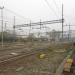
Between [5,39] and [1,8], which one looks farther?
[5,39]

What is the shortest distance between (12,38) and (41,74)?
62784 mm

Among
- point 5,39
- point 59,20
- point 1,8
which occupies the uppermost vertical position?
point 1,8

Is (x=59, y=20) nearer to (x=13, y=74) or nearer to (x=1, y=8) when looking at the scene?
(x=1, y=8)

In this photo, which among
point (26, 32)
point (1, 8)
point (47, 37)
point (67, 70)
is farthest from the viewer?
point (47, 37)

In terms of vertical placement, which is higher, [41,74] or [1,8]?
[1,8]

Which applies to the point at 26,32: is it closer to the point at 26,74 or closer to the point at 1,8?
the point at 1,8

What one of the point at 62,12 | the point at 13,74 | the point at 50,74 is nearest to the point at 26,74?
the point at 13,74

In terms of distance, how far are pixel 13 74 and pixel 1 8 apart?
31.7 m

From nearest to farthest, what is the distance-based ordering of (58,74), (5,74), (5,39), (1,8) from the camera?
(58,74) → (5,74) → (1,8) → (5,39)

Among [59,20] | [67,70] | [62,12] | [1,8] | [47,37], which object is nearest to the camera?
[67,70]

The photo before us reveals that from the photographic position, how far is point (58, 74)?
7645 mm

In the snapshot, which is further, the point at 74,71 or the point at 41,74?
the point at 74,71

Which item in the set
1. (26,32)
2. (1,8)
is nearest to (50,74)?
(1,8)

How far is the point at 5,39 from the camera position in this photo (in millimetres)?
67812
